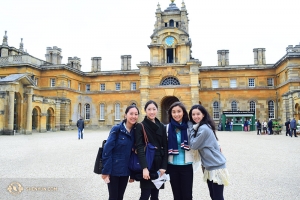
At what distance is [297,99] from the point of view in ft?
89.6

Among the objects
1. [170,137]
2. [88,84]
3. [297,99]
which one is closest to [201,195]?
[170,137]

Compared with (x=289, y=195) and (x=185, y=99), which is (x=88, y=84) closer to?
(x=185, y=99)

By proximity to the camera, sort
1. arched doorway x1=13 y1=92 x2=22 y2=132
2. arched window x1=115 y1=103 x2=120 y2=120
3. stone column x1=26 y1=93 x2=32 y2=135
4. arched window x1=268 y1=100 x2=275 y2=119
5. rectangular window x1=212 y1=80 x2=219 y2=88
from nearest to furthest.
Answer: arched doorway x1=13 y1=92 x2=22 y2=132 < stone column x1=26 y1=93 x2=32 y2=135 < arched window x1=268 y1=100 x2=275 y2=119 < rectangular window x1=212 y1=80 x2=219 y2=88 < arched window x1=115 y1=103 x2=120 y2=120

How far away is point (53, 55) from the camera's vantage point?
1647 inches

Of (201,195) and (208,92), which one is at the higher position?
(208,92)

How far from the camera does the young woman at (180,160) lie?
14.1ft

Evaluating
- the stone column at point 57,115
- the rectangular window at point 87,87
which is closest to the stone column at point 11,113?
the stone column at point 57,115

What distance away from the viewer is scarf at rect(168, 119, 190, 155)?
4.28 m

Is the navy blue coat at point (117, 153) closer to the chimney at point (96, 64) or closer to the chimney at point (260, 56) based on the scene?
the chimney at point (260, 56)

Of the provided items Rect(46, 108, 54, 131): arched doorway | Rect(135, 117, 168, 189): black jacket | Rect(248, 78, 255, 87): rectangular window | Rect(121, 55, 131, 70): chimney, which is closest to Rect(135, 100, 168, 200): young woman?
Rect(135, 117, 168, 189): black jacket

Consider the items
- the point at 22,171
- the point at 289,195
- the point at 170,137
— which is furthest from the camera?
the point at 22,171

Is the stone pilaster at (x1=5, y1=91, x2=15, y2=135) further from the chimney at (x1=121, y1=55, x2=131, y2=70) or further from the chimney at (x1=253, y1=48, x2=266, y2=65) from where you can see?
the chimney at (x1=253, y1=48, x2=266, y2=65)

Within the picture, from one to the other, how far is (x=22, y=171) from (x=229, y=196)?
658 cm

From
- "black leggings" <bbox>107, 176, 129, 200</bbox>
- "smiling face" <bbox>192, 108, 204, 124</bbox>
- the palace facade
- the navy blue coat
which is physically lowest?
"black leggings" <bbox>107, 176, 129, 200</bbox>
